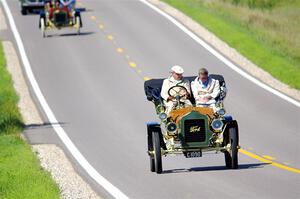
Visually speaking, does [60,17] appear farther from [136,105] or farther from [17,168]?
[17,168]

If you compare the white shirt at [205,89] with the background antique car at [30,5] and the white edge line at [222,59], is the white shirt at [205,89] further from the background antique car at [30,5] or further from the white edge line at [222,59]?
the background antique car at [30,5]

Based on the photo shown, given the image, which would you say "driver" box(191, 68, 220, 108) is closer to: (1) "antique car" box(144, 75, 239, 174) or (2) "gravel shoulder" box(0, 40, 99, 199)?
(1) "antique car" box(144, 75, 239, 174)

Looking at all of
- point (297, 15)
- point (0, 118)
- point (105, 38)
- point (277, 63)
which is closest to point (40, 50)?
point (105, 38)

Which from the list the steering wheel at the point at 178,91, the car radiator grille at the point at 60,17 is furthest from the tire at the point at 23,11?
the steering wheel at the point at 178,91

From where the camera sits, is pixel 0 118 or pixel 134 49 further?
pixel 134 49

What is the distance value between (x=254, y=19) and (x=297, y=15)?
21.1 feet

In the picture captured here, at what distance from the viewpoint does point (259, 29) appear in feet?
128

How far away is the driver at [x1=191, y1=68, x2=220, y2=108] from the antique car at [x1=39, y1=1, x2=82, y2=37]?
2191cm

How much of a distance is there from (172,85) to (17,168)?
350 cm

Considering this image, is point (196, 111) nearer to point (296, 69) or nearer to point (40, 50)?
point (296, 69)

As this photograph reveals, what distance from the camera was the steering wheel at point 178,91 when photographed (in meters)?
18.1

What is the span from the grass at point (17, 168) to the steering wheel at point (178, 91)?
2.96 meters

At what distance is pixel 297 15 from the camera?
48.0m

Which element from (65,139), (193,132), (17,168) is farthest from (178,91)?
(65,139)
